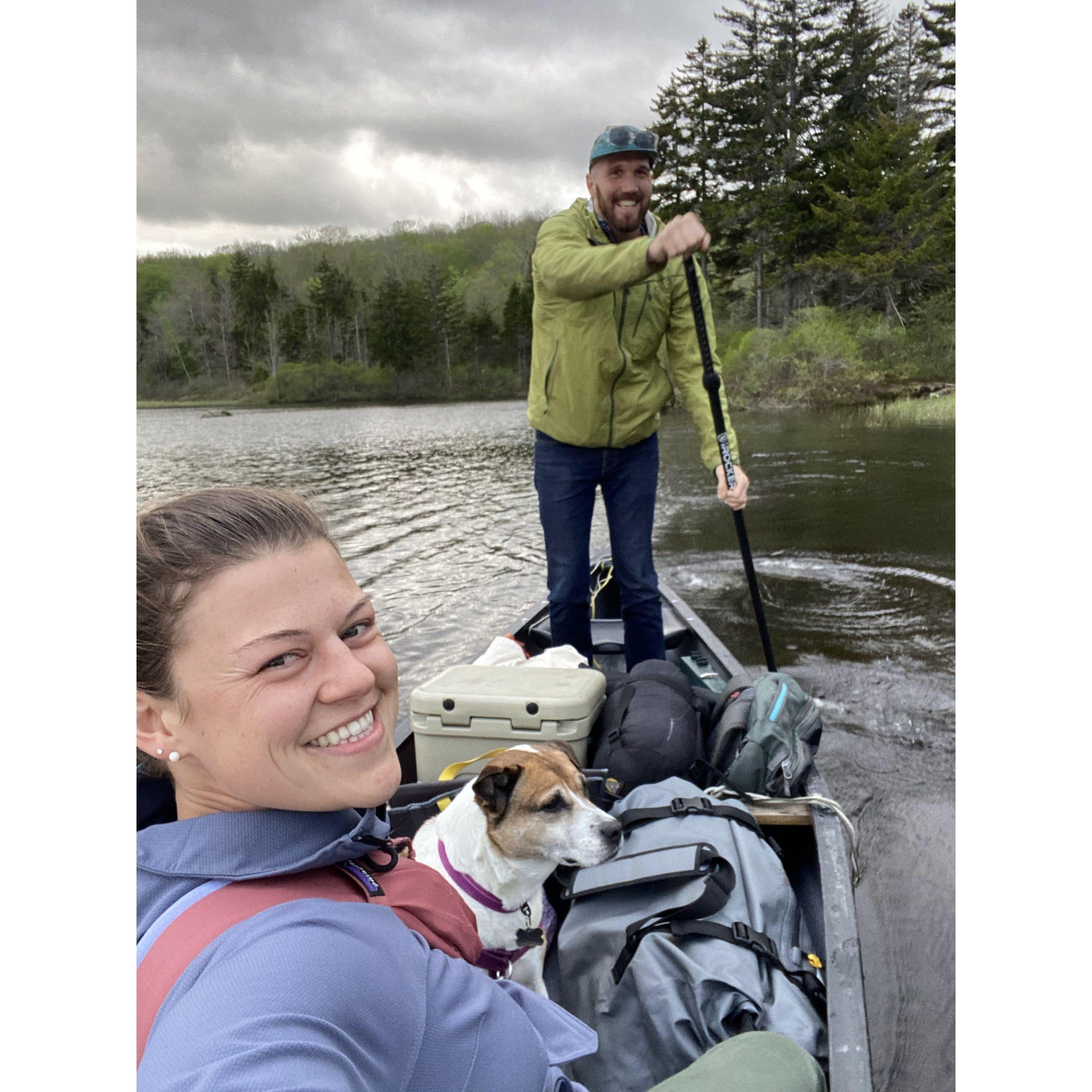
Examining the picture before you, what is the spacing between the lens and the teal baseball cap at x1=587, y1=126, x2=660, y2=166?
3.39 metres

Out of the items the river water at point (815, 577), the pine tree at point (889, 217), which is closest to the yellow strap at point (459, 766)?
the river water at point (815, 577)

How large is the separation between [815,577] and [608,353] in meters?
6.91

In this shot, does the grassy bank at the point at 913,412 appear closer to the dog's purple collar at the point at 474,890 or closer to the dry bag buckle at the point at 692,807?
the dry bag buckle at the point at 692,807

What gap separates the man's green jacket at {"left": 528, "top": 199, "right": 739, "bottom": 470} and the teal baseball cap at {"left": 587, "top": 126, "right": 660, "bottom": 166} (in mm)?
284

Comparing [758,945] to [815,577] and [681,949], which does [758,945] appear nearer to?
[681,949]

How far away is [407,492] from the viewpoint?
60.6ft

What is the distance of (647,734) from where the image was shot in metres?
2.83

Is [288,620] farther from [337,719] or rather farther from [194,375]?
[194,375]

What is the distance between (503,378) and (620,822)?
5620 centimetres

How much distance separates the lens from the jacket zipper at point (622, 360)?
12.2 feet

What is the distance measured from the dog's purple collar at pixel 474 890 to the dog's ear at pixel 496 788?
0.61 feet

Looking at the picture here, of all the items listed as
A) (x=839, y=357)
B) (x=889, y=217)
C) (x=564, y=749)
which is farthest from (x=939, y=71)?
(x=564, y=749)

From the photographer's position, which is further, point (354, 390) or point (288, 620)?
point (354, 390)

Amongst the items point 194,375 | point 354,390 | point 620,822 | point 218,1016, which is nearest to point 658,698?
point 620,822
